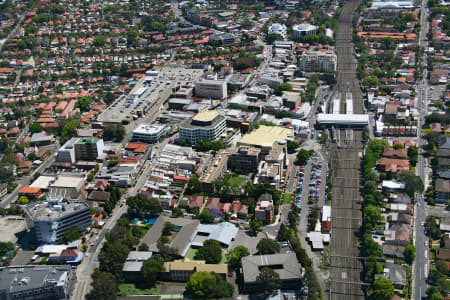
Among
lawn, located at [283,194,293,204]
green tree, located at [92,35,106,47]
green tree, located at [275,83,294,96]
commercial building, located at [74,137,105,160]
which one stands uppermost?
green tree, located at [92,35,106,47]

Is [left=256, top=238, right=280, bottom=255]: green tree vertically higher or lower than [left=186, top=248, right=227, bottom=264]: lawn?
higher

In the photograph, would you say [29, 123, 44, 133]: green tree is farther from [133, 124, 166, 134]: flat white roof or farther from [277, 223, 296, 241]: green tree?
[277, 223, 296, 241]: green tree

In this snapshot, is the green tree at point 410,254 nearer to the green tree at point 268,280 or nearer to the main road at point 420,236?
the main road at point 420,236

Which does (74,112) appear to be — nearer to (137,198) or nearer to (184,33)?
(137,198)

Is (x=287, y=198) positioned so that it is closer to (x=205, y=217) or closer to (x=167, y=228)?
(x=205, y=217)

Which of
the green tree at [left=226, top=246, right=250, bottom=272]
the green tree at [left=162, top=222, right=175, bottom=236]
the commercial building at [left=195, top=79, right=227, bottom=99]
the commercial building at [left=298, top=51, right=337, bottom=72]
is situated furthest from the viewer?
the commercial building at [left=298, top=51, right=337, bottom=72]

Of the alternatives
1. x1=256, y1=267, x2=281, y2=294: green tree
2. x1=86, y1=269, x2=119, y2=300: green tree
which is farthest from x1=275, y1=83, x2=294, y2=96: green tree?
x1=86, y1=269, x2=119, y2=300: green tree

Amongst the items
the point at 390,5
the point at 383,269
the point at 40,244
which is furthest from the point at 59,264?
the point at 390,5
